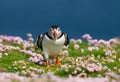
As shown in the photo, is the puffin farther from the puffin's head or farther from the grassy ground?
the grassy ground

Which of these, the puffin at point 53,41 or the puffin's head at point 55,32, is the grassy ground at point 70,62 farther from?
the puffin's head at point 55,32

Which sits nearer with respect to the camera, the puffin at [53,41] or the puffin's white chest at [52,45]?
the puffin at [53,41]

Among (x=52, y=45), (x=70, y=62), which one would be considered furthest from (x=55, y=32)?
(x=70, y=62)

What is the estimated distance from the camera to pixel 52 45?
23.8 m

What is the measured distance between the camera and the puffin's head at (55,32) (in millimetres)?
23172

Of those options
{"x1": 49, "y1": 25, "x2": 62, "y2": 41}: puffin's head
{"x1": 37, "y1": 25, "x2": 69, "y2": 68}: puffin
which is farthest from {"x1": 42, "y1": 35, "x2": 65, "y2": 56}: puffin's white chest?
{"x1": 49, "y1": 25, "x2": 62, "y2": 41}: puffin's head

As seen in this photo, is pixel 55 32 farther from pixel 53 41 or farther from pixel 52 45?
pixel 52 45

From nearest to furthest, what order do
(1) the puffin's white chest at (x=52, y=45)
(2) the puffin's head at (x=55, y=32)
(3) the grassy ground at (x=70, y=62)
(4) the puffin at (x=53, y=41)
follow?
(3) the grassy ground at (x=70, y=62) < (2) the puffin's head at (x=55, y=32) < (4) the puffin at (x=53, y=41) < (1) the puffin's white chest at (x=52, y=45)

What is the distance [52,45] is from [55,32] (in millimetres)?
878

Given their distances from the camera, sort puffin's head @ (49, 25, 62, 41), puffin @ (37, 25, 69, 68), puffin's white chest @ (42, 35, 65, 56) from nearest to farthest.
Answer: puffin's head @ (49, 25, 62, 41) < puffin @ (37, 25, 69, 68) < puffin's white chest @ (42, 35, 65, 56)

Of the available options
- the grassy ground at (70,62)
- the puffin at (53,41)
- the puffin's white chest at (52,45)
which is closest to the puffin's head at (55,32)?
the puffin at (53,41)

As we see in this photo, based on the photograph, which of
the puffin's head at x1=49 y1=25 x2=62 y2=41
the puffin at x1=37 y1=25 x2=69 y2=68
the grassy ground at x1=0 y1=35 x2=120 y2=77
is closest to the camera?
the grassy ground at x1=0 y1=35 x2=120 y2=77

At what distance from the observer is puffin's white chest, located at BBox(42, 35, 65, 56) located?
2361cm

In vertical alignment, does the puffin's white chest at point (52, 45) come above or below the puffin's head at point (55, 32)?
below
